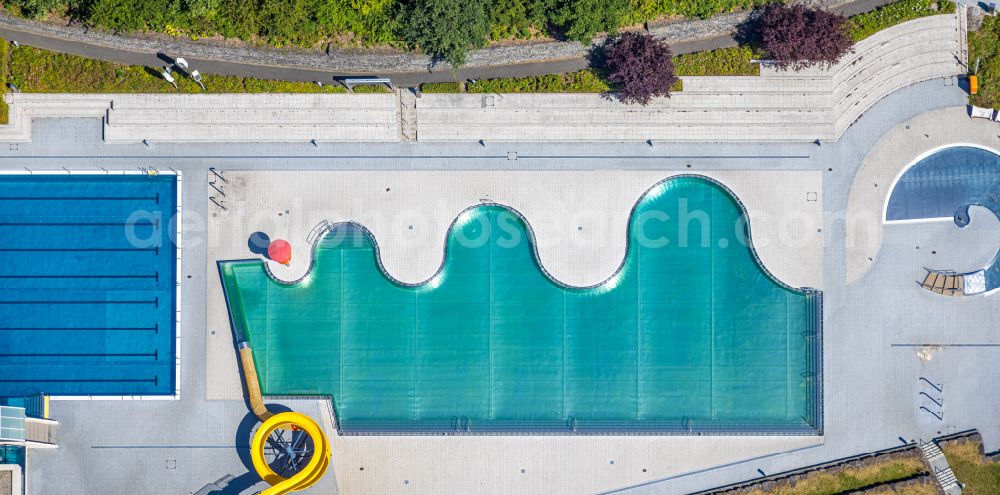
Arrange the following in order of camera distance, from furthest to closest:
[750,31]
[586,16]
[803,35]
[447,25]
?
[750,31], [803,35], [586,16], [447,25]

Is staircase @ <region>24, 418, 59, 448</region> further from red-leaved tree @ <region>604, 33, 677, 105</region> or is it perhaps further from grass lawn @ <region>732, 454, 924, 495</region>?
grass lawn @ <region>732, 454, 924, 495</region>

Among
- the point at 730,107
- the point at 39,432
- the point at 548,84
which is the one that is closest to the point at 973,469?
the point at 730,107

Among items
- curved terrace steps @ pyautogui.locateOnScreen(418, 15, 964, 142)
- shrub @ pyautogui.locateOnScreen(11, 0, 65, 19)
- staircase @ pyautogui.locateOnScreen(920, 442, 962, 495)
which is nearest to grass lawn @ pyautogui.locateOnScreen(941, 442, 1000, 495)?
staircase @ pyautogui.locateOnScreen(920, 442, 962, 495)

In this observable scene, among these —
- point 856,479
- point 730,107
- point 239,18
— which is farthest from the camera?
point 730,107

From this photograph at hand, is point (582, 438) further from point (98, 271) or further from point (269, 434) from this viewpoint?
point (98, 271)

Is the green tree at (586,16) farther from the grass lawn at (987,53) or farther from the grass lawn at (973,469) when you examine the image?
the grass lawn at (973,469)

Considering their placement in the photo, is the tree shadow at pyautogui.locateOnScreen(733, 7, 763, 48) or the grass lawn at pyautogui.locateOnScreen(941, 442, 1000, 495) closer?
the grass lawn at pyautogui.locateOnScreen(941, 442, 1000, 495)
